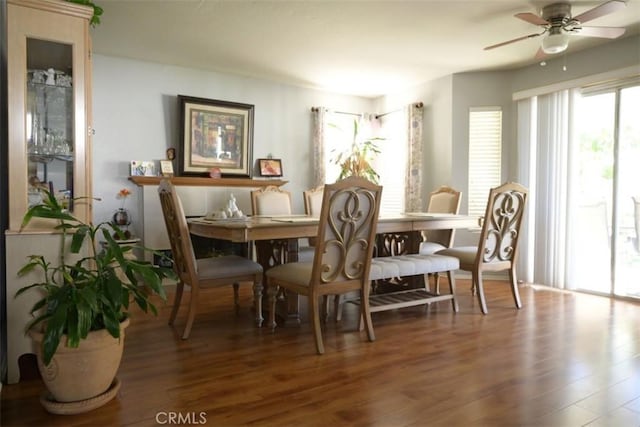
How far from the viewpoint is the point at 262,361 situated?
236cm

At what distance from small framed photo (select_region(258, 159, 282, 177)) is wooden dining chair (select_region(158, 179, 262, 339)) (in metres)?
2.42

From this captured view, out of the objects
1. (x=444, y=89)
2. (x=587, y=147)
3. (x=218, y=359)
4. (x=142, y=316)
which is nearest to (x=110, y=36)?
(x=142, y=316)

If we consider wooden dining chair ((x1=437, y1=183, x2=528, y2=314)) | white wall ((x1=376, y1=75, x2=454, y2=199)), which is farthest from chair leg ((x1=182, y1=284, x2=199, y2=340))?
white wall ((x1=376, y1=75, x2=454, y2=199))

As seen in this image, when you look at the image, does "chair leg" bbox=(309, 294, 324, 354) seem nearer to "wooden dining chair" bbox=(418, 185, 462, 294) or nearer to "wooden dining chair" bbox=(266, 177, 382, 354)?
"wooden dining chair" bbox=(266, 177, 382, 354)

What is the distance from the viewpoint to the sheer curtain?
14.5 ft

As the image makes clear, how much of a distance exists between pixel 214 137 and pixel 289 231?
2629mm

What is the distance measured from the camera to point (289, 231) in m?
2.71

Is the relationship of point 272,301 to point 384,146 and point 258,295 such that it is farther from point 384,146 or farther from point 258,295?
point 384,146

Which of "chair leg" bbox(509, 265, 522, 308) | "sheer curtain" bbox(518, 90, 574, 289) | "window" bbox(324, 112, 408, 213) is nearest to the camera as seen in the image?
"chair leg" bbox(509, 265, 522, 308)

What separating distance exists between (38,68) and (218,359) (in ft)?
6.22

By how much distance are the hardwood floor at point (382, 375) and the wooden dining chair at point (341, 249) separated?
0.35m

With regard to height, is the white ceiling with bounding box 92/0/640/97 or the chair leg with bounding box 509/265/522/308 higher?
the white ceiling with bounding box 92/0/640/97

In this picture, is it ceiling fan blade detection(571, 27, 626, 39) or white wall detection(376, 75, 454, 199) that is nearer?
ceiling fan blade detection(571, 27, 626, 39)

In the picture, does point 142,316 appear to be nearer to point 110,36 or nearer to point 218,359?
point 218,359
